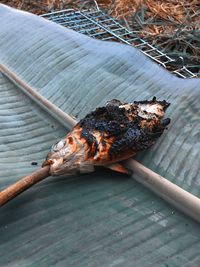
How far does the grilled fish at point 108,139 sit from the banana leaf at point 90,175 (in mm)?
47

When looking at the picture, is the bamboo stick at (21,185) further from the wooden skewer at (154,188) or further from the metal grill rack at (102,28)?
the metal grill rack at (102,28)

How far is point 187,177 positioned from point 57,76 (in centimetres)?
82

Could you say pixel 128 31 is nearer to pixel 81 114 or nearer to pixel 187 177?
pixel 81 114

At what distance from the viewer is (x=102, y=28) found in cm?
288

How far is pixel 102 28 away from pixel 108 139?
5.30 ft

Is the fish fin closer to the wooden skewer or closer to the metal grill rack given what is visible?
the wooden skewer

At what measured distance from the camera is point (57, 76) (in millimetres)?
1970

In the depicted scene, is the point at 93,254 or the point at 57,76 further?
the point at 57,76

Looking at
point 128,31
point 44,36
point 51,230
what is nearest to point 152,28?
point 128,31

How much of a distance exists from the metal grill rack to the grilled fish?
102 cm

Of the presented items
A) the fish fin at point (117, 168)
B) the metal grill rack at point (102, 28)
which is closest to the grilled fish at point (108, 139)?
the fish fin at point (117, 168)

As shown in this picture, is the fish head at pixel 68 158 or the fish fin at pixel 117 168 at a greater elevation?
the fish head at pixel 68 158

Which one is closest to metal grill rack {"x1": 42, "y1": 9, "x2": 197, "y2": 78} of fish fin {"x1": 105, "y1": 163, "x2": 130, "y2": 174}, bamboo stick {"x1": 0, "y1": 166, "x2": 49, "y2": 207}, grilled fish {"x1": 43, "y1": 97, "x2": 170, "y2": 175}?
grilled fish {"x1": 43, "y1": 97, "x2": 170, "y2": 175}

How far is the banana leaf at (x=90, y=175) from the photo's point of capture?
45.3 inches
